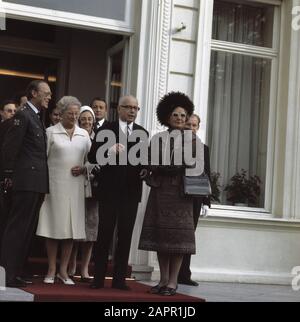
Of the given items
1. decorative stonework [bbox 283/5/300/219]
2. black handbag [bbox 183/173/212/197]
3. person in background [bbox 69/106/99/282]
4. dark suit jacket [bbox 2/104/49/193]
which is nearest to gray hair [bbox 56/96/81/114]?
dark suit jacket [bbox 2/104/49/193]

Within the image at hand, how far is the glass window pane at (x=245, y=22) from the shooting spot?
10.8 meters

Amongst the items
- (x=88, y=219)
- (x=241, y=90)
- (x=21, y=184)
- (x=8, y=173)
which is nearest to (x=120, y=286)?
(x=88, y=219)

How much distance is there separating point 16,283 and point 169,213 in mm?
Result: 1714

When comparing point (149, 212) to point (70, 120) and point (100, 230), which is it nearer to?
point (100, 230)

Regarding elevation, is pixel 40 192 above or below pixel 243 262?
above

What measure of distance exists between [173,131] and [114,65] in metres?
3.22

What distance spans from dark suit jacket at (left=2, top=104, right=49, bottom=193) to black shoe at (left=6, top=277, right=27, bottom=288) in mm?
924

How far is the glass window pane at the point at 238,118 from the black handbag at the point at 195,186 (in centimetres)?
291

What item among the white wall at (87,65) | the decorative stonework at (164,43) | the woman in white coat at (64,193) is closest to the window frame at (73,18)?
the decorative stonework at (164,43)

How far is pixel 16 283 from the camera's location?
25.0 feet

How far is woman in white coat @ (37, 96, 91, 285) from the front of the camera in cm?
802

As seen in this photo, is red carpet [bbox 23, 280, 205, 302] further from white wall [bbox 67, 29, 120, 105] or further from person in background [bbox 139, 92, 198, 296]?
white wall [bbox 67, 29, 120, 105]

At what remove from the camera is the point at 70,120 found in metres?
8.08

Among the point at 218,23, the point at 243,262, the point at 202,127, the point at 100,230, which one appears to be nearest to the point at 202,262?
the point at 243,262
